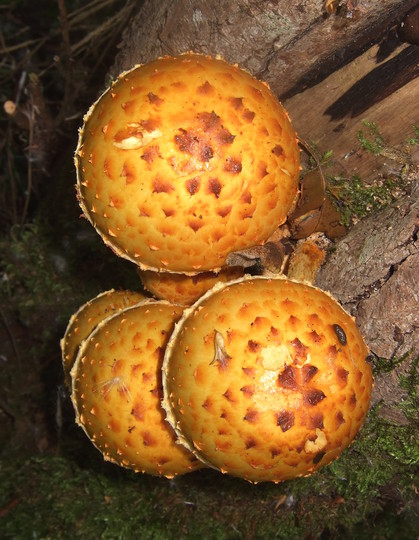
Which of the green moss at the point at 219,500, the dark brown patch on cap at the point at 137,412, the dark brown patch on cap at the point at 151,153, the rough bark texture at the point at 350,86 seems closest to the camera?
the dark brown patch on cap at the point at 151,153

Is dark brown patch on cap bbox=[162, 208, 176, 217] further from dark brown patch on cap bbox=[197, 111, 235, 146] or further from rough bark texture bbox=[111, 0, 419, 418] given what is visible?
rough bark texture bbox=[111, 0, 419, 418]

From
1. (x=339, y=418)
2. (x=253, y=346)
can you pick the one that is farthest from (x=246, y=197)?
(x=339, y=418)

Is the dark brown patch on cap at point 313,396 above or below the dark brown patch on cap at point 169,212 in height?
below

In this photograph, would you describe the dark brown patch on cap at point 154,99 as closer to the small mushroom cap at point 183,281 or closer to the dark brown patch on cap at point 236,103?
the dark brown patch on cap at point 236,103

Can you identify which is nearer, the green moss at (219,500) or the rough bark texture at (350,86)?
the rough bark texture at (350,86)

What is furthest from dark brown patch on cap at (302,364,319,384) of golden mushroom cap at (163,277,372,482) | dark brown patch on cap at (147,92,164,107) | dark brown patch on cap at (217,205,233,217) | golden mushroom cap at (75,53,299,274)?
dark brown patch on cap at (147,92,164,107)

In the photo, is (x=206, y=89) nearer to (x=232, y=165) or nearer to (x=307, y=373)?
(x=232, y=165)

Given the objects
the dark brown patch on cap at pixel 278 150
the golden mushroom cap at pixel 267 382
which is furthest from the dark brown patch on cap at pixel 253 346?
the dark brown patch on cap at pixel 278 150
